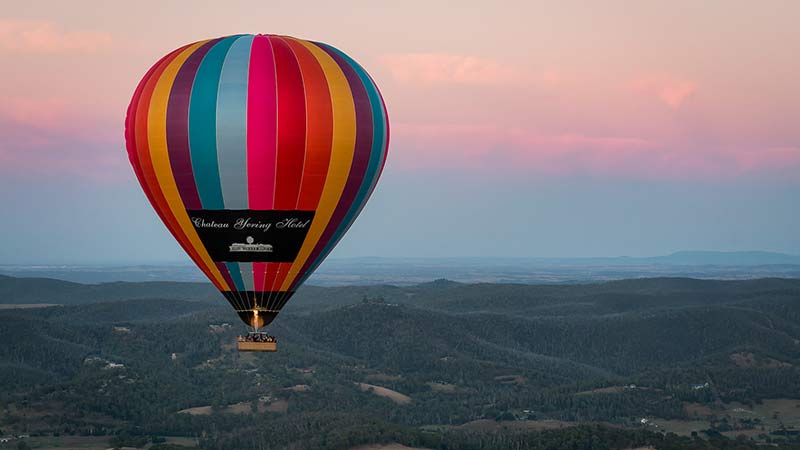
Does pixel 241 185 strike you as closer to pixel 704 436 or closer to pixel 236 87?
pixel 236 87

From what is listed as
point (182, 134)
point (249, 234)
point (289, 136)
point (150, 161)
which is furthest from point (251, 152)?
point (150, 161)

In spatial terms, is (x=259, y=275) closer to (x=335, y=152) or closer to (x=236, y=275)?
(x=236, y=275)

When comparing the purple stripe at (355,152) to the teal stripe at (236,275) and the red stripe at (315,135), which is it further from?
the teal stripe at (236,275)

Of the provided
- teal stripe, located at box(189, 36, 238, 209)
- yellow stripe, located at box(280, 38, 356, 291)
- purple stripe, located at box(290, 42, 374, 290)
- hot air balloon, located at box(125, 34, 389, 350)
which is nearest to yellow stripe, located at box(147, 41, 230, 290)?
hot air balloon, located at box(125, 34, 389, 350)

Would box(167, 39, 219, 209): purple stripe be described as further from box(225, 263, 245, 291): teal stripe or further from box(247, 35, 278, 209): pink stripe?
box(225, 263, 245, 291): teal stripe

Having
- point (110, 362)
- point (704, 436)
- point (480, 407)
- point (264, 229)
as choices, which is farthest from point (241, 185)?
point (110, 362)
